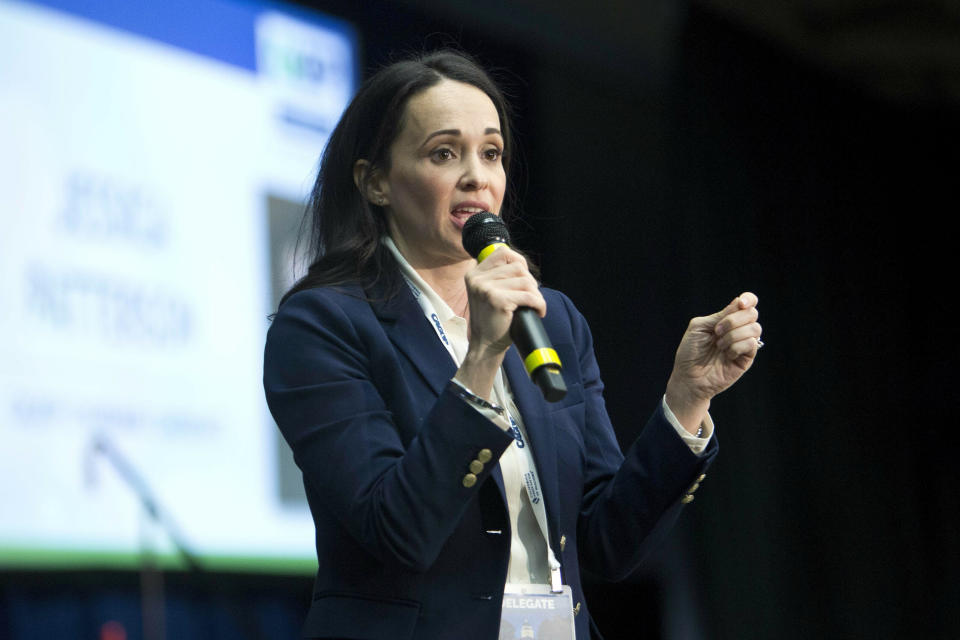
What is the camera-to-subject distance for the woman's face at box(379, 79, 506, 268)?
1656mm

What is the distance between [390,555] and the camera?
139cm

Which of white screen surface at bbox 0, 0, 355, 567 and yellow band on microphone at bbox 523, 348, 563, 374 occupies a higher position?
white screen surface at bbox 0, 0, 355, 567

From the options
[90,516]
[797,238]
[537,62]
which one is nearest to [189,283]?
[90,516]

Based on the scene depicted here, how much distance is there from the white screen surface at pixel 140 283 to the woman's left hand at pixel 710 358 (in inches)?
87.7

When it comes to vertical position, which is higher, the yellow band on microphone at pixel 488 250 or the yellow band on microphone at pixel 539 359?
the yellow band on microphone at pixel 488 250

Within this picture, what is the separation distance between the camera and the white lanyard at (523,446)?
1514mm

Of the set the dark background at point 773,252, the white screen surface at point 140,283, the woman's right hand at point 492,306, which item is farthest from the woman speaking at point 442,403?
the dark background at point 773,252

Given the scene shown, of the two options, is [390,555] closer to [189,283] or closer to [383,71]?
[383,71]

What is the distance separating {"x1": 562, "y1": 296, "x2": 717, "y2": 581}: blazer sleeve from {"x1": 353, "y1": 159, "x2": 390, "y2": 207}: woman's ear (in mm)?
373

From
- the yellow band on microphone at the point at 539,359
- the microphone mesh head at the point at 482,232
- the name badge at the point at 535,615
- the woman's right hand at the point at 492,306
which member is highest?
the microphone mesh head at the point at 482,232

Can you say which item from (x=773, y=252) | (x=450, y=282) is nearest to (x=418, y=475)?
(x=450, y=282)

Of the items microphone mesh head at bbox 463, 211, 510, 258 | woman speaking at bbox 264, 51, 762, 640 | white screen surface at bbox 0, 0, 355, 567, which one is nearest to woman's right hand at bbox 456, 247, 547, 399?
woman speaking at bbox 264, 51, 762, 640

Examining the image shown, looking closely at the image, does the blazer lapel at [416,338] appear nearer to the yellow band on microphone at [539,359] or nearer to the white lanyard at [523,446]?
the white lanyard at [523,446]

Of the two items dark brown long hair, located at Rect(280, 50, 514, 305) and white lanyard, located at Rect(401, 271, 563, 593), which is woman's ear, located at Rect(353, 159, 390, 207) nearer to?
dark brown long hair, located at Rect(280, 50, 514, 305)
